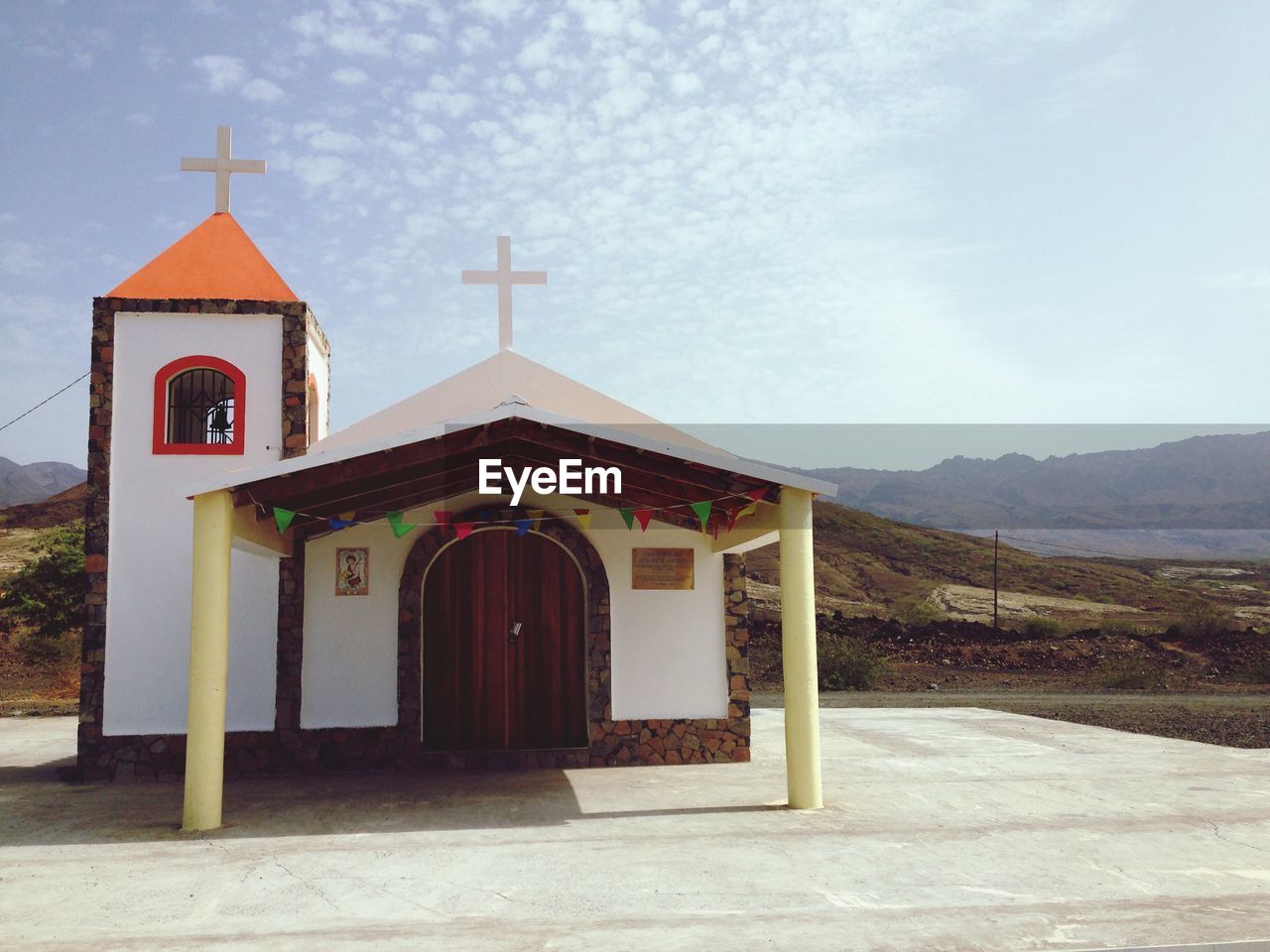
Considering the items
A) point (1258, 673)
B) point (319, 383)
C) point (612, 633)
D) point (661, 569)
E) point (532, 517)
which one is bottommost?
point (1258, 673)

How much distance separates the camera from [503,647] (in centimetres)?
1078

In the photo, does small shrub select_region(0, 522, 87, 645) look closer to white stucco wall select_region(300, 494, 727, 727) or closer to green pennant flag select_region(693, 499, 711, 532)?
white stucco wall select_region(300, 494, 727, 727)

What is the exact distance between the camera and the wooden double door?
419 inches

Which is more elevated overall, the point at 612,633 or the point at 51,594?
the point at 51,594

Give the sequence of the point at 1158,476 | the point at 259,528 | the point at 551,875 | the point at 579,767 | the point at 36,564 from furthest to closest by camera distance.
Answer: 1. the point at 1158,476
2. the point at 36,564
3. the point at 579,767
4. the point at 259,528
5. the point at 551,875

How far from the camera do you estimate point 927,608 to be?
39.8 metres

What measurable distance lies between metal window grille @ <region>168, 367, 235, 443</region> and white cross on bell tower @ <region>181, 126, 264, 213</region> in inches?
88.8

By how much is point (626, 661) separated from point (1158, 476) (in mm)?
137414

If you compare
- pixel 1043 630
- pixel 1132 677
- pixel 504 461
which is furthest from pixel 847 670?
pixel 504 461

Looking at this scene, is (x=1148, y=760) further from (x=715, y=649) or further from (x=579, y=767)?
(x=579, y=767)

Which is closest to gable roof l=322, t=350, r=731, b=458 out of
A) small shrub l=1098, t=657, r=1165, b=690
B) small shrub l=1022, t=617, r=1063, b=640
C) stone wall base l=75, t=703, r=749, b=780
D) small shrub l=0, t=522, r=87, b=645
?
stone wall base l=75, t=703, r=749, b=780

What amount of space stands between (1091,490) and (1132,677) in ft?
358

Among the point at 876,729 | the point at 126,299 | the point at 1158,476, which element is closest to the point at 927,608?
the point at 876,729

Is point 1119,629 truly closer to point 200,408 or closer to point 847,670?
point 847,670
